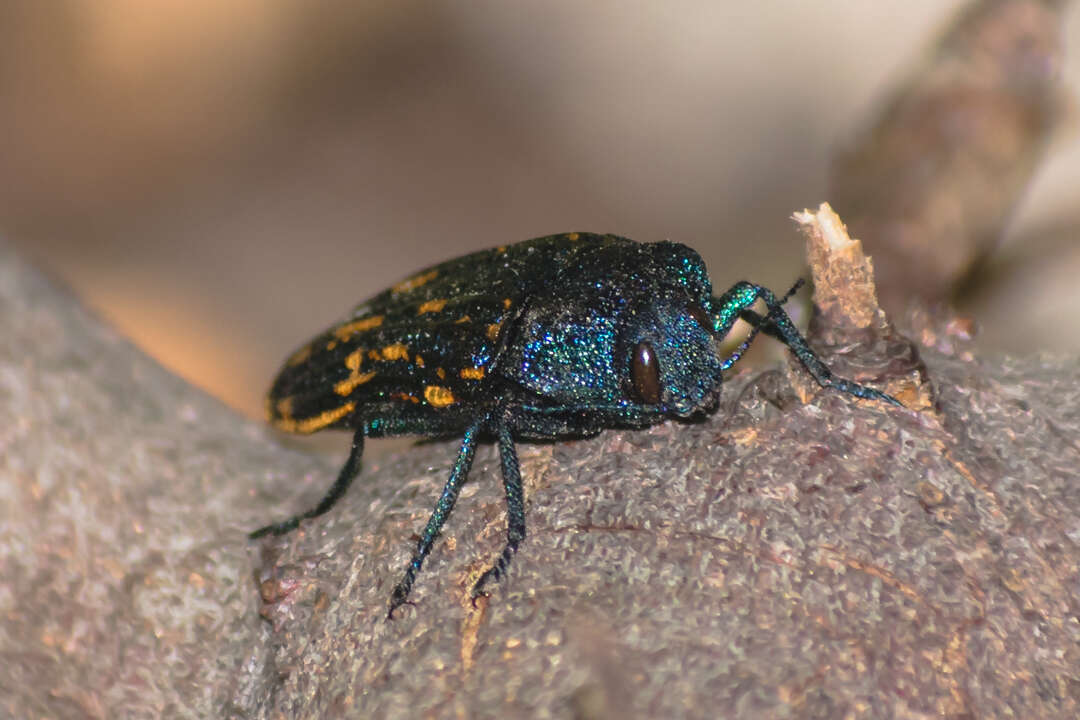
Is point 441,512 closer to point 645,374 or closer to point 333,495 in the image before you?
point 333,495

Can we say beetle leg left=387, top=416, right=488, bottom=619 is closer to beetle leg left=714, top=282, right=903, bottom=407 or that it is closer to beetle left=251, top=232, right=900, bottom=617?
beetle left=251, top=232, right=900, bottom=617

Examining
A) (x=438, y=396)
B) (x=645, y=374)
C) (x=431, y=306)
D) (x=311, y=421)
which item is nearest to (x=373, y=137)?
(x=311, y=421)

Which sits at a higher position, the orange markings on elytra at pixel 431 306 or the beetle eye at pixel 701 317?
the orange markings on elytra at pixel 431 306

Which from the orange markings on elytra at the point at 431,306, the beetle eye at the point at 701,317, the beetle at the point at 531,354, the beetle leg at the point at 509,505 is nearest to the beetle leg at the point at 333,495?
the beetle at the point at 531,354

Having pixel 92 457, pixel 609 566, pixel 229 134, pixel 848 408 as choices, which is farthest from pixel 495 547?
pixel 229 134

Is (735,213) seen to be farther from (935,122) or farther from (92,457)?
(92,457)

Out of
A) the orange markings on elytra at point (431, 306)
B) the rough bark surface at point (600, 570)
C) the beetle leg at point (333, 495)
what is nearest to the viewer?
the rough bark surface at point (600, 570)

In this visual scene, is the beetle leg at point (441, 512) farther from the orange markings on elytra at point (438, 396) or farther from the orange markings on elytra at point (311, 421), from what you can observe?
the orange markings on elytra at point (311, 421)
